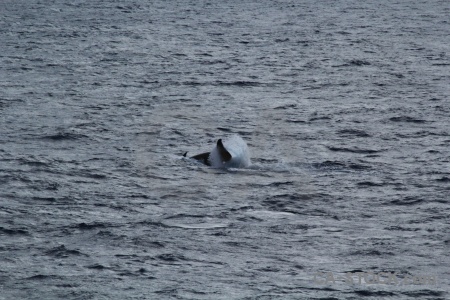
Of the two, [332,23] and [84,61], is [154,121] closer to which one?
[84,61]

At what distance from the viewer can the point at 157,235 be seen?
19.0 meters

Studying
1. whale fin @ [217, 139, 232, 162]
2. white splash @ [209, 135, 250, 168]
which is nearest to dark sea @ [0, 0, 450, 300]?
white splash @ [209, 135, 250, 168]

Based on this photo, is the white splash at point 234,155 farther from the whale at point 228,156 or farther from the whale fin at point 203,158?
the whale fin at point 203,158

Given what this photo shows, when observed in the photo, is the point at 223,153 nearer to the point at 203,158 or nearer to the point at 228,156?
the point at 228,156

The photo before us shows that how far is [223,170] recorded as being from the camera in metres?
23.4

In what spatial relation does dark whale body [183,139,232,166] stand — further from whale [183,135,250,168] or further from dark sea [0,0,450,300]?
dark sea [0,0,450,300]

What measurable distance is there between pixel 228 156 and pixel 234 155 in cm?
18

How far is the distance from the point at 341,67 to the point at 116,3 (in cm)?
2840

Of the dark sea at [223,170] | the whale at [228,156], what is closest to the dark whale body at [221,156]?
the whale at [228,156]

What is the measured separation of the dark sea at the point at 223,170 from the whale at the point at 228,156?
26 cm

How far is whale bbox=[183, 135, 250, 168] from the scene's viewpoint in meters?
23.7

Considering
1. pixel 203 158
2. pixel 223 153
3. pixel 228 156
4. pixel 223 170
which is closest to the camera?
pixel 223 170

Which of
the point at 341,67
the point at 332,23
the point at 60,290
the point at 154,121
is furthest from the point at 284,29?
the point at 60,290

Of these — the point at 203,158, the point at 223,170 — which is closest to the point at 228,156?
the point at 223,170
